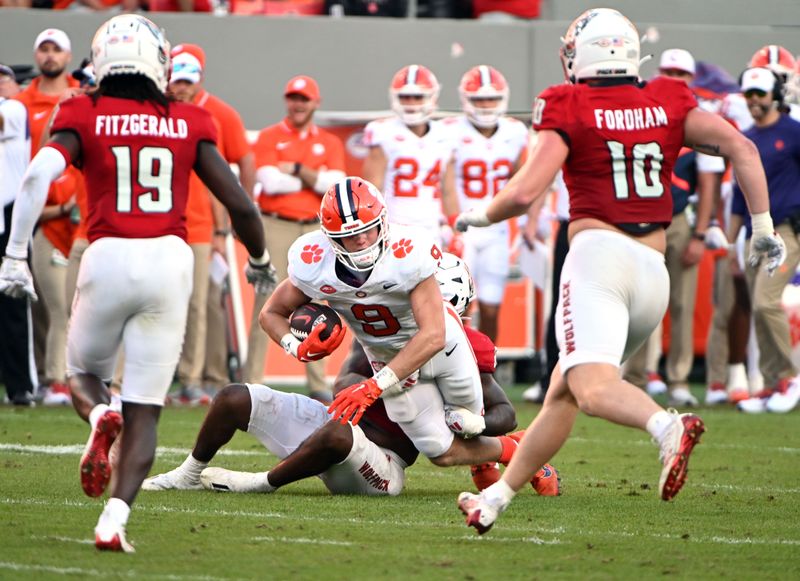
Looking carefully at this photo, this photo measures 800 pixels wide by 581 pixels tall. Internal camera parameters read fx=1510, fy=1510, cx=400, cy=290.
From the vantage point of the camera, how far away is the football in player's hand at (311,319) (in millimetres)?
5395

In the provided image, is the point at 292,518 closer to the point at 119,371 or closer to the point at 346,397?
the point at 346,397

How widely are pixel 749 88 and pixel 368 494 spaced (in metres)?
4.95

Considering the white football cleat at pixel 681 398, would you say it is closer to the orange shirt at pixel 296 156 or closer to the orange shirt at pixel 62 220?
the orange shirt at pixel 296 156

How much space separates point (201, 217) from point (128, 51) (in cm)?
503

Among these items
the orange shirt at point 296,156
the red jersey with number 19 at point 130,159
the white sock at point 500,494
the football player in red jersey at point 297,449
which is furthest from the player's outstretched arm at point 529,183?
the orange shirt at point 296,156

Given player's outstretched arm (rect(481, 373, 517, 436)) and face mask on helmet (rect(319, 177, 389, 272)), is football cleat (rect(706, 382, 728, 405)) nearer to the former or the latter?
player's outstretched arm (rect(481, 373, 517, 436))

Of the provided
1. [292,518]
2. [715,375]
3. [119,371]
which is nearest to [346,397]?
[292,518]

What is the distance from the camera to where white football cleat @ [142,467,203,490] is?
19.7ft

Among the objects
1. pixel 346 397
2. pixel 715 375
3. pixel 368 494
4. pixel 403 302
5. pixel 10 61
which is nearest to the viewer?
pixel 346 397

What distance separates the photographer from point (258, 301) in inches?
395

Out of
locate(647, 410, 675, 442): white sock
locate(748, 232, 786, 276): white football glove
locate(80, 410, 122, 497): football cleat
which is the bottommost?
locate(80, 410, 122, 497): football cleat

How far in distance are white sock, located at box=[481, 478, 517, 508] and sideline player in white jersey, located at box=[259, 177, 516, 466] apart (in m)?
0.57

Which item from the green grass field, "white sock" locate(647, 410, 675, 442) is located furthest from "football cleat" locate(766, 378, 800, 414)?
"white sock" locate(647, 410, 675, 442)

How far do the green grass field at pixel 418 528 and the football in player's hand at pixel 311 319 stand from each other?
2.13 feet
